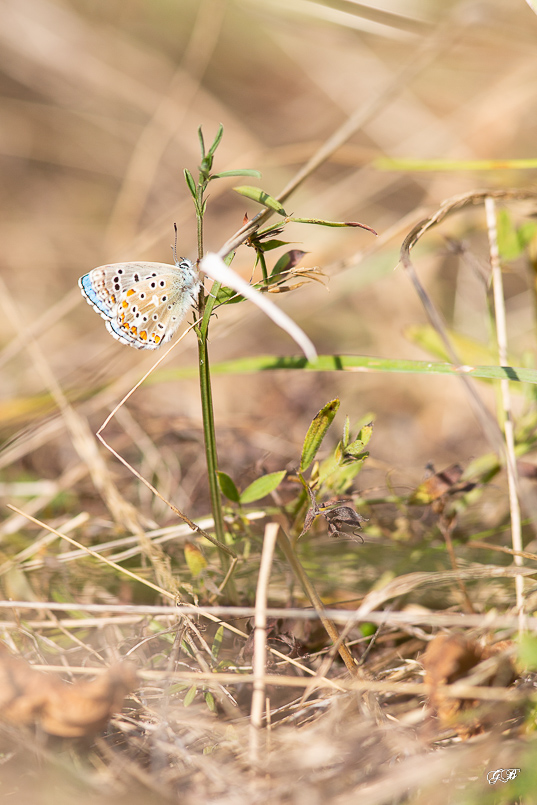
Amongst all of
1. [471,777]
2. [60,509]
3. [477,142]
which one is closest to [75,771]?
[471,777]

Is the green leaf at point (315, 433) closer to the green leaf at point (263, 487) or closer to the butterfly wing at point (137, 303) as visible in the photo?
the green leaf at point (263, 487)

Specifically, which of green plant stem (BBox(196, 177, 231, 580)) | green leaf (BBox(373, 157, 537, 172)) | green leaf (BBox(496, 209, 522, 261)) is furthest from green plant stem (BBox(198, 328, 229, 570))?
green leaf (BBox(373, 157, 537, 172))

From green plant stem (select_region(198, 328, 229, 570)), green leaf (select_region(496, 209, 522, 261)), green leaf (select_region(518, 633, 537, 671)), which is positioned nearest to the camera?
green leaf (select_region(518, 633, 537, 671))

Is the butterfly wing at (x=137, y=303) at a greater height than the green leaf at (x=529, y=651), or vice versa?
the butterfly wing at (x=137, y=303)

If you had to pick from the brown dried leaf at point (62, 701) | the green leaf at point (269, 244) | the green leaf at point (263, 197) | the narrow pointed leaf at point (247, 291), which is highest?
the green leaf at point (263, 197)

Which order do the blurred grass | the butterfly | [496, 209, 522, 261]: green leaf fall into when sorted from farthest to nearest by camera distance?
[496, 209, 522, 261]: green leaf → the blurred grass → the butterfly

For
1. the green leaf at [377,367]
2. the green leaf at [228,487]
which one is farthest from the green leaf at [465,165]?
the green leaf at [228,487]

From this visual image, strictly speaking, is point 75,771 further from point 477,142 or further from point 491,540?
point 477,142

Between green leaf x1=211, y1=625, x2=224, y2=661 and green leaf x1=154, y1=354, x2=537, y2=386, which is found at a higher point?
green leaf x1=154, y1=354, x2=537, y2=386

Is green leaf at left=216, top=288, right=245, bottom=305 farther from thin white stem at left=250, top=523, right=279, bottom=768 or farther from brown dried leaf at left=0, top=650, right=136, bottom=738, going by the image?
brown dried leaf at left=0, top=650, right=136, bottom=738
